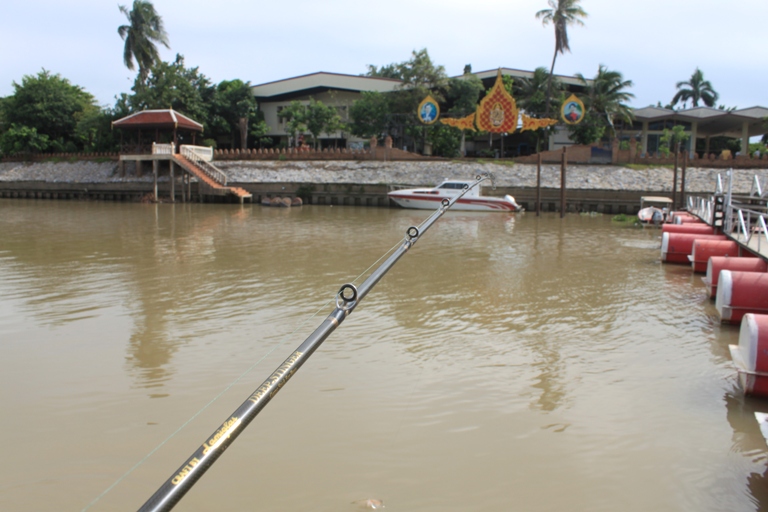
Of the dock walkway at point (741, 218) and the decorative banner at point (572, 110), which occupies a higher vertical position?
the decorative banner at point (572, 110)

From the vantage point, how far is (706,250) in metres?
13.8

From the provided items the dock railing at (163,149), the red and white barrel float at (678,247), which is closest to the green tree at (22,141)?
the dock railing at (163,149)

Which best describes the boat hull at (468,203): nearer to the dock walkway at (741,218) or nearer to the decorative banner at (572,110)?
the decorative banner at (572,110)

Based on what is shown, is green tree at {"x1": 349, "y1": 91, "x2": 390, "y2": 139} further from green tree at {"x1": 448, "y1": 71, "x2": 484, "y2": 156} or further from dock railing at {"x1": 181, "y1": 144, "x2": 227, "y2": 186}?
dock railing at {"x1": 181, "y1": 144, "x2": 227, "y2": 186}

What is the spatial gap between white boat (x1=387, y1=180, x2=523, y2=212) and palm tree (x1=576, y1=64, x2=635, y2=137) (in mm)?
13399

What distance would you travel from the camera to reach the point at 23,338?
8.30m

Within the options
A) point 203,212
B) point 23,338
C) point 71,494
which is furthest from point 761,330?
point 203,212

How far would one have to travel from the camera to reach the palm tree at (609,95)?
43.4 m

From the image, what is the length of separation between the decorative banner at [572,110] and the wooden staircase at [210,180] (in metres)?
20.5

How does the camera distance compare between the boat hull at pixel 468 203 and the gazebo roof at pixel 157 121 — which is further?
the gazebo roof at pixel 157 121

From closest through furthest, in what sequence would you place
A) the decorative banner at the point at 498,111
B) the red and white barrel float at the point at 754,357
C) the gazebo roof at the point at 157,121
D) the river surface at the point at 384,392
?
the river surface at the point at 384,392 → the red and white barrel float at the point at 754,357 → the decorative banner at the point at 498,111 → the gazebo roof at the point at 157,121

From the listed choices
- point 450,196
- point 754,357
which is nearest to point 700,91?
point 450,196

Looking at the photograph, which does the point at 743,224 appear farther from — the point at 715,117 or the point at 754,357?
the point at 715,117

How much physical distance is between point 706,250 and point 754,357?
833 centimetres
